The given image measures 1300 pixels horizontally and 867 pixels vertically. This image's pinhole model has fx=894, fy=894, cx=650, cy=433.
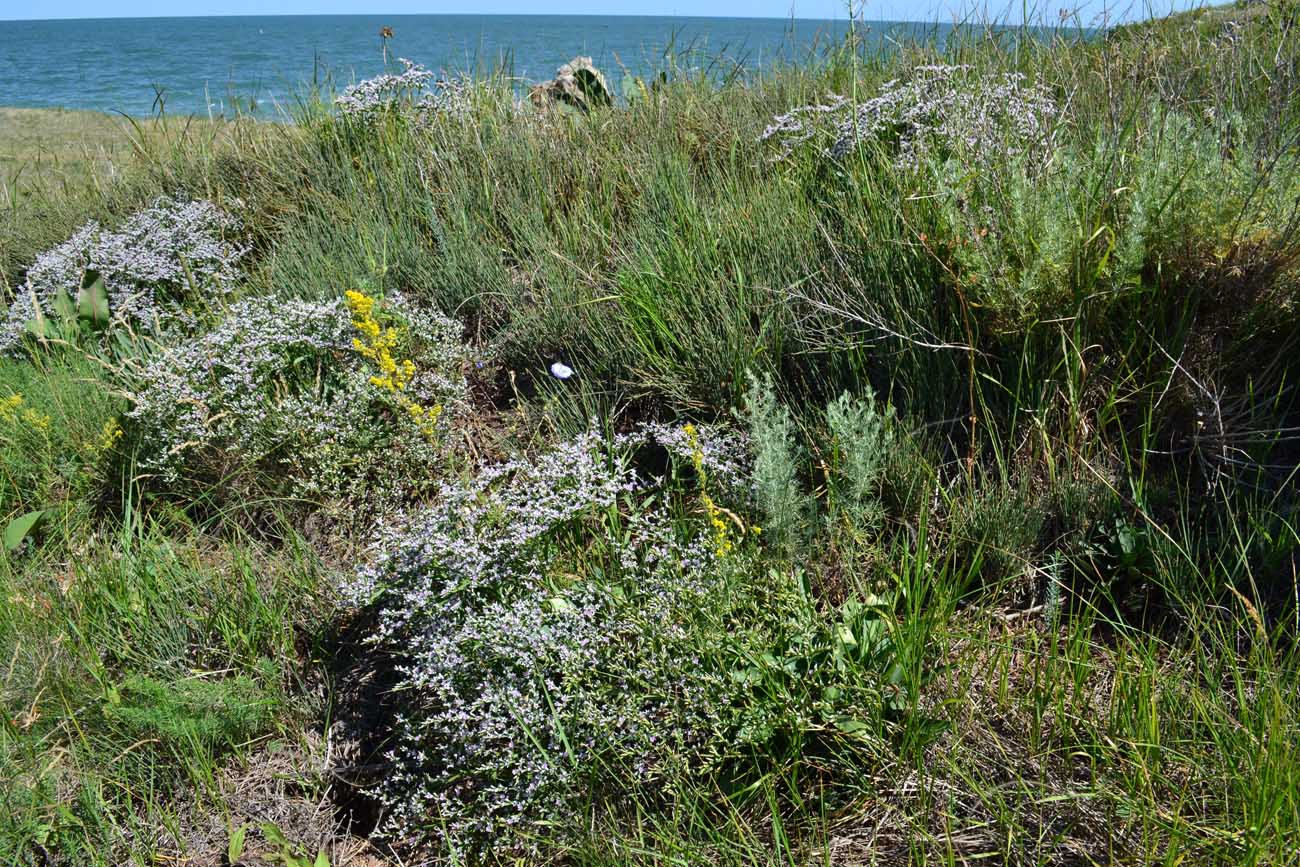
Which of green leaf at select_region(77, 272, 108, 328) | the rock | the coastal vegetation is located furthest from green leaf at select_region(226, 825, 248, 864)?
the rock

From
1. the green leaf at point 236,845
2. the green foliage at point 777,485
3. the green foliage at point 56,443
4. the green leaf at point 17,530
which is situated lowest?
the green leaf at point 236,845

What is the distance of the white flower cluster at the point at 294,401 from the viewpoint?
304cm

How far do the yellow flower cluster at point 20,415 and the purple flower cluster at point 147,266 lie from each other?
1.99ft

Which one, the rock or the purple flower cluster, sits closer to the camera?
the purple flower cluster

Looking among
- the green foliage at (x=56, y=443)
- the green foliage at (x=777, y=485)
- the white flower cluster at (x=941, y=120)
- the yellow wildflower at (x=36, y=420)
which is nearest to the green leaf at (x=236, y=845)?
the green foliage at (x=777, y=485)

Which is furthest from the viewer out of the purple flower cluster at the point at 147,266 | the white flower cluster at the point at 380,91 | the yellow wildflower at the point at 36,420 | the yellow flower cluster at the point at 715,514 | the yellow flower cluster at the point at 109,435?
the white flower cluster at the point at 380,91

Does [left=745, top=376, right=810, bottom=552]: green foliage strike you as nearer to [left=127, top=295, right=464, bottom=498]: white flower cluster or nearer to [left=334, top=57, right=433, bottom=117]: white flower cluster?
[left=127, top=295, right=464, bottom=498]: white flower cluster

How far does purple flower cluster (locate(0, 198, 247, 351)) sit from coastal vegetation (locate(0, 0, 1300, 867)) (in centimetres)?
38

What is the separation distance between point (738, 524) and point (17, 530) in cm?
248

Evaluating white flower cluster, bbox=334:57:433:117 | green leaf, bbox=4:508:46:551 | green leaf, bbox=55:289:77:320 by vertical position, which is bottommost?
green leaf, bbox=4:508:46:551

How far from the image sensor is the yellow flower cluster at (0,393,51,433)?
3.46 meters

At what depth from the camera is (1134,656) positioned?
2115 mm

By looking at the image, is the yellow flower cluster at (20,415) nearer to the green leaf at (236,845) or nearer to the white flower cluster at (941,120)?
the green leaf at (236,845)

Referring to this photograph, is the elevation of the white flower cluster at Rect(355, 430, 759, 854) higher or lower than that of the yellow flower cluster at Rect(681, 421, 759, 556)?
lower
